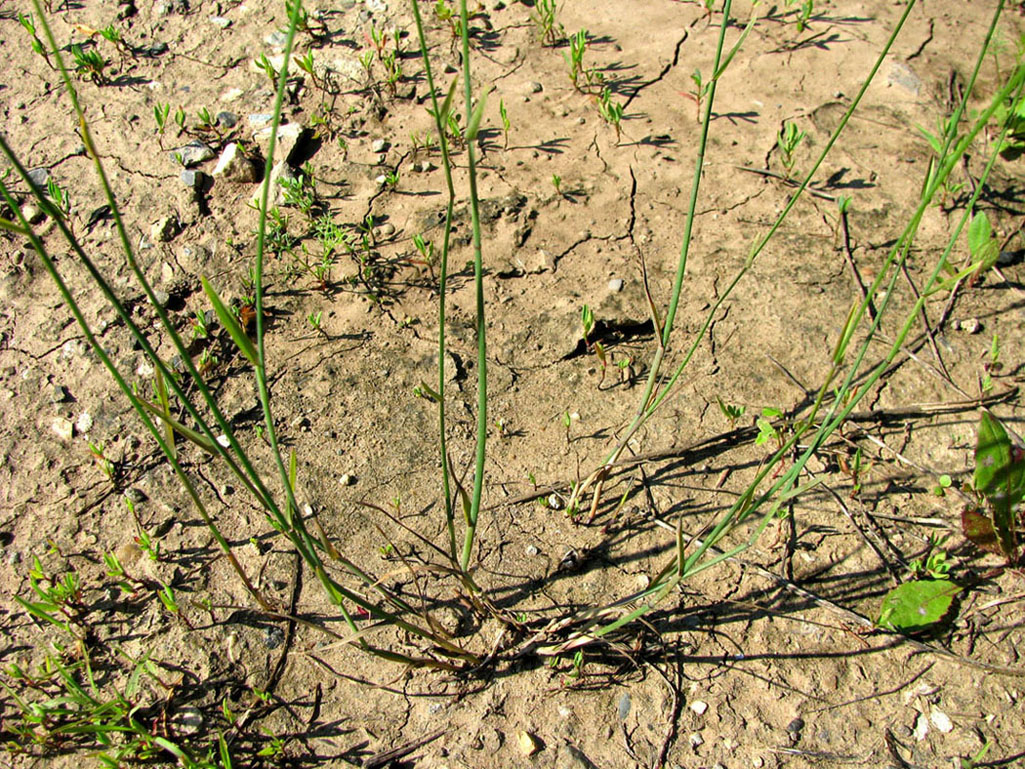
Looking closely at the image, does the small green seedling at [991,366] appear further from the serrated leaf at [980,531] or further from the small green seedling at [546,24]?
the small green seedling at [546,24]

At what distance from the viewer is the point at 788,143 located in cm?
292

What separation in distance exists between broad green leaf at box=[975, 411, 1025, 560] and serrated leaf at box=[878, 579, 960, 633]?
0.71 feet

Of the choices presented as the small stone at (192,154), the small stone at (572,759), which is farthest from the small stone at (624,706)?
the small stone at (192,154)

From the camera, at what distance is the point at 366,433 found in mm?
2408

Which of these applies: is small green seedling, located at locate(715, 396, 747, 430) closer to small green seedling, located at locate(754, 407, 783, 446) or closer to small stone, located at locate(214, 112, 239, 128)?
small green seedling, located at locate(754, 407, 783, 446)

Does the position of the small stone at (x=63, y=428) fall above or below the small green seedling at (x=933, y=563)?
above

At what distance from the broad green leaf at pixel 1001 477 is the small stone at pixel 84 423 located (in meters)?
2.65

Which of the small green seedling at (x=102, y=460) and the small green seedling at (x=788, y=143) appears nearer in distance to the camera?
the small green seedling at (x=102, y=460)

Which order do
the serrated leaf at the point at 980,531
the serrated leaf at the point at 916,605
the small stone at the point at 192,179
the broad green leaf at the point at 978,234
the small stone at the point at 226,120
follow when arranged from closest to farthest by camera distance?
the serrated leaf at the point at 916,605 → the serrated leaf at the point at 980,531 → the broad green leaf at the point at 978,234 → the small stone at the point at 192,179 → the small stone at the point at 226,120

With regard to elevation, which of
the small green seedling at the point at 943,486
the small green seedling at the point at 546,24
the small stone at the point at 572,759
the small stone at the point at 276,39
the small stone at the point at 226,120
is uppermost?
the small stone at the point at 276,39

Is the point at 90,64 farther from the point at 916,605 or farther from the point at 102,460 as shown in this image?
the point at 916,605

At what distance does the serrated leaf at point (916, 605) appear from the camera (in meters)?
1.98

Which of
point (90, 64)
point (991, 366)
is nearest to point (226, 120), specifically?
point (90, 64)

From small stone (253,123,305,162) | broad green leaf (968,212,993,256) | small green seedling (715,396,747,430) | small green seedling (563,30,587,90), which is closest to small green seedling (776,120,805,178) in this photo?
broad green leaf (968,212,993,256)
